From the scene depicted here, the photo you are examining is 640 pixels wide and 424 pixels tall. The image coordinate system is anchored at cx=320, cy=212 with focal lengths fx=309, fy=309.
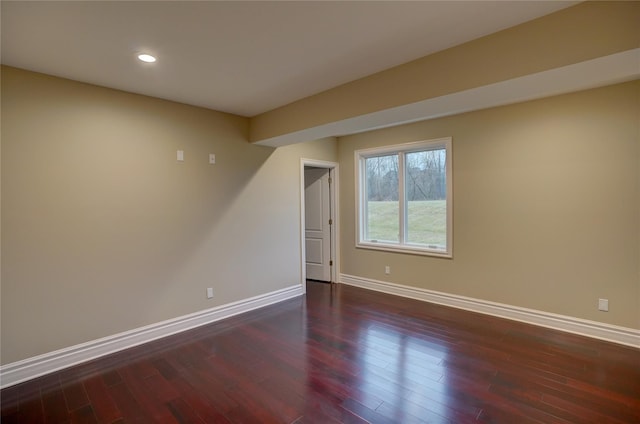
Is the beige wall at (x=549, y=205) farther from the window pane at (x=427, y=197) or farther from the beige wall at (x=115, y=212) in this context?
the beige wall at (x=115, y=212)

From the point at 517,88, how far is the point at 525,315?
2685 millimetres

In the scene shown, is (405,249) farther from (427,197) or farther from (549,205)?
(549,205)

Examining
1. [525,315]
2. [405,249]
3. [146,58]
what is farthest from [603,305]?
[146,58]

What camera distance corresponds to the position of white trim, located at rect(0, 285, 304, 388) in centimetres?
254

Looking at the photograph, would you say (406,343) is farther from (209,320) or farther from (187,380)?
(209,320)

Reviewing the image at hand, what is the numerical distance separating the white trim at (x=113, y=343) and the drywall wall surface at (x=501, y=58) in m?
2.67

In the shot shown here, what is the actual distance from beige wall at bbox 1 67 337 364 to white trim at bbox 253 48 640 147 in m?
1.45

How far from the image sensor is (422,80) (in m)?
2.46

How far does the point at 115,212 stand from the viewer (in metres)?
3.06

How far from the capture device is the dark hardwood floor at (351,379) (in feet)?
6.93

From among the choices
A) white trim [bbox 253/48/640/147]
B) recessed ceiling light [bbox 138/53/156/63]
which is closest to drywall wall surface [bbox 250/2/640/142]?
white trim [bbox 253/48/640/147]

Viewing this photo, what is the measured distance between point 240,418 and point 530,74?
296 centimetres

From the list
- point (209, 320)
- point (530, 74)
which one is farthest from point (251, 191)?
point (530, 74)

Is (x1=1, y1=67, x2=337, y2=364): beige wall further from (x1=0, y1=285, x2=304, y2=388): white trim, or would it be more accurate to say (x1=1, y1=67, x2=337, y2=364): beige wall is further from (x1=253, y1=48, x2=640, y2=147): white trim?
(x1=253, y1=48, x2=640, y2=147): white trim
